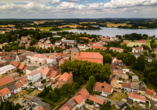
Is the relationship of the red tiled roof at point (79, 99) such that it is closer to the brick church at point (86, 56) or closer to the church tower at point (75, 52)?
the brick church at point (86, 56)

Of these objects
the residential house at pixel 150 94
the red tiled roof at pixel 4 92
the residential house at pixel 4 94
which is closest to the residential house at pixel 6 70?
the red tiled roof at pixel 4 92

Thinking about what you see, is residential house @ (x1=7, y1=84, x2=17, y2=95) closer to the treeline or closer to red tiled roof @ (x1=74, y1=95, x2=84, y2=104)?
the treeline

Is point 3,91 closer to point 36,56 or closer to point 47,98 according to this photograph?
point 47,98

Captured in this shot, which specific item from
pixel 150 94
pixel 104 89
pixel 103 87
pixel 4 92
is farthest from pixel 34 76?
pixel 150 94

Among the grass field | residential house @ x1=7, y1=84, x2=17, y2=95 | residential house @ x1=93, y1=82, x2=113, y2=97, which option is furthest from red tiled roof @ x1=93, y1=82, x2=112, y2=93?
residential house @ x1=7, y1=84, x2=17, y2=95

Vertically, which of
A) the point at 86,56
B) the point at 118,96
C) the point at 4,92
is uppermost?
the point at 86,56

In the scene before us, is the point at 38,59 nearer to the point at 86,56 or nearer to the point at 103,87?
the point at 86,56

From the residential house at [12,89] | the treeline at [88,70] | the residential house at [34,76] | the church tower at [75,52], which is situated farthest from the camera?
the church tower at [75,52]

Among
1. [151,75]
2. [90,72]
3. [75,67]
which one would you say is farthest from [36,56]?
[151,75]

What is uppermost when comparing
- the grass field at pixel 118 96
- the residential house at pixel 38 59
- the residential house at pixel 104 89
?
the residential house at pixel 38 59
